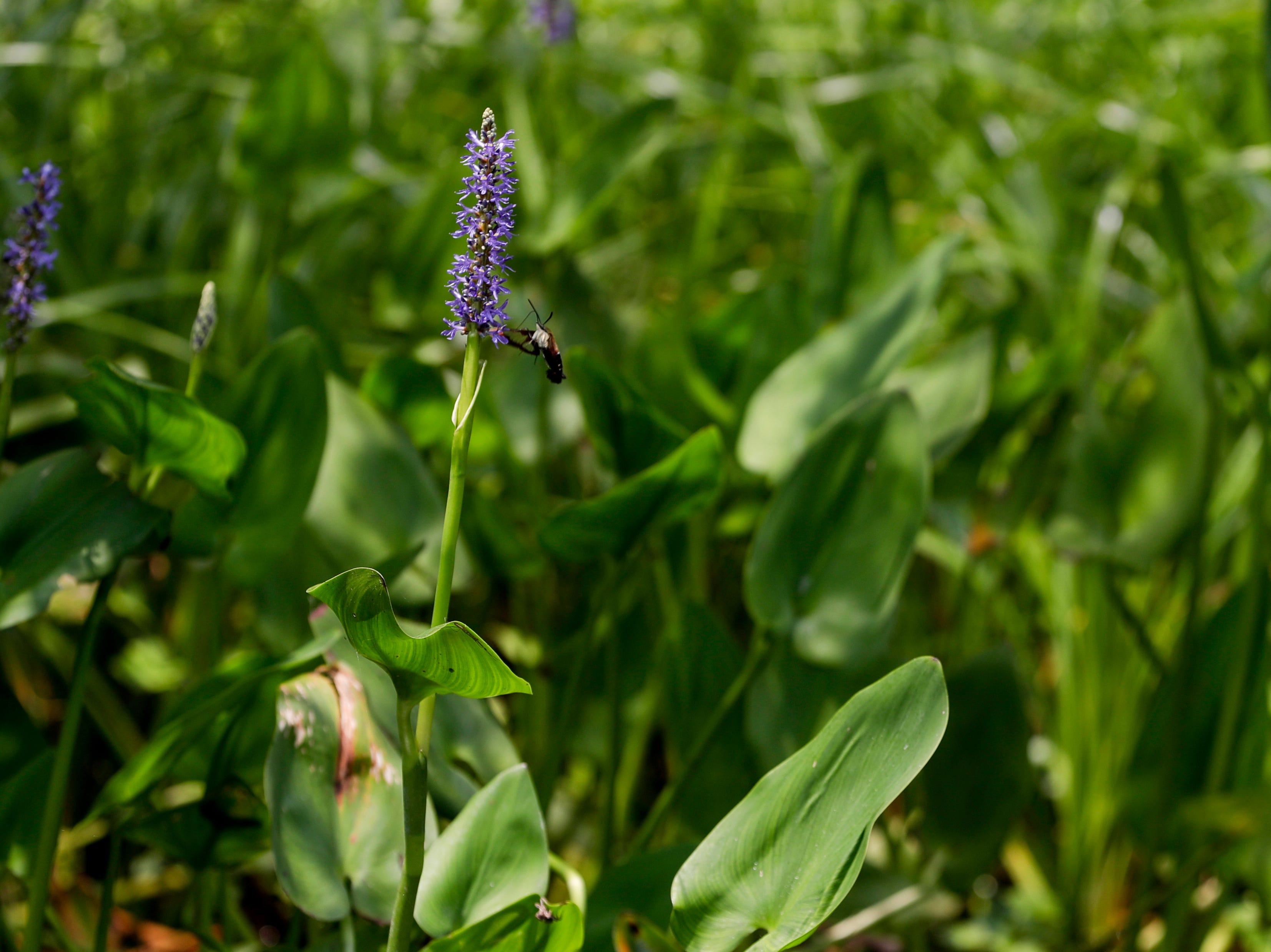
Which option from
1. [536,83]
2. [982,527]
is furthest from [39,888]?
[536,83]

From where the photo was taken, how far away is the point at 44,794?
0.56 meters

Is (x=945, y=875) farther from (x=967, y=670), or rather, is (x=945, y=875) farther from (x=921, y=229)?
(x=921, y=229)

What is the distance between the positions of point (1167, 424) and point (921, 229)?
0.55 meters

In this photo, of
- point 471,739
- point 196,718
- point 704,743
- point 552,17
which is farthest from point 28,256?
point 552,17

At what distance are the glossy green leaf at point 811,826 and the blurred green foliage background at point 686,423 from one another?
11 centimetres

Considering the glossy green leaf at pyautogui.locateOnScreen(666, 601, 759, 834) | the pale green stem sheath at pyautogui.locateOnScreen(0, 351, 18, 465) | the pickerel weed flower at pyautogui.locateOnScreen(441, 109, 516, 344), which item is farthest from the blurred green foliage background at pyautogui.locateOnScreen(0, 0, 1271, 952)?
the pickerel weed flower at pyautogui.locateOnScreen(441, 109, 516, 344)

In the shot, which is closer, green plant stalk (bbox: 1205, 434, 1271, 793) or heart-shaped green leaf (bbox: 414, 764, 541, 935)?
heart-shaped green leaf (bbox: 414, 764, 541, 935)

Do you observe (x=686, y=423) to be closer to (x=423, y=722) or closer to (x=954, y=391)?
(x=954, y=391)

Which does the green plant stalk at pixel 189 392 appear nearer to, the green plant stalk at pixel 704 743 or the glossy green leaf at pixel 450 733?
the glossy green leaf at pixel 450 733

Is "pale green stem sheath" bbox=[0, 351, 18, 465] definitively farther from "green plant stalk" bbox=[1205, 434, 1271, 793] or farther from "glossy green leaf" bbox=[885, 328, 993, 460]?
"green plant stalk" bbox=[1205, 434, 1271, 793]

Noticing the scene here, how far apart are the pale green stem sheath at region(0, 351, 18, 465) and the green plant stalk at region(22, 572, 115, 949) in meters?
0.08

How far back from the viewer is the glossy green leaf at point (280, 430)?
1.87ft

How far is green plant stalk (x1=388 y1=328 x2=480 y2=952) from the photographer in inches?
13.4

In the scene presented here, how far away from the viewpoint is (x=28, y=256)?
0.45 meters
